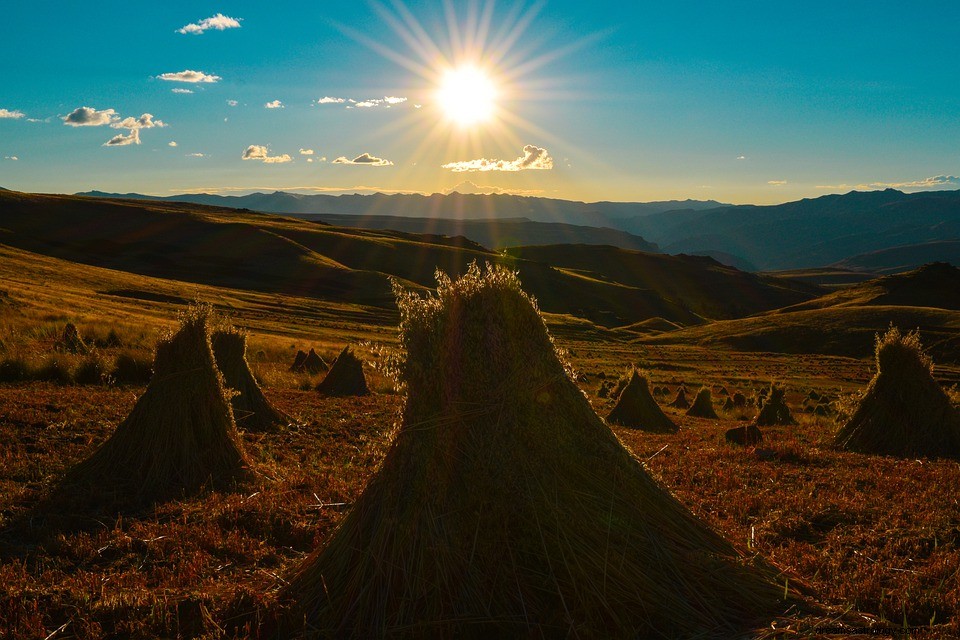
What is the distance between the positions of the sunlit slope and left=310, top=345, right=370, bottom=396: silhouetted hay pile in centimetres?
11702

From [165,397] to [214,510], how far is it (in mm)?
2188

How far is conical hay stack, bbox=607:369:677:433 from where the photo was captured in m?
16.1

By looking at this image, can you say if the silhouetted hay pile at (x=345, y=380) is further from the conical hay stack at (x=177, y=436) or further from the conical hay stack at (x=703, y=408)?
the conical hay stack at (x=703, y=408)

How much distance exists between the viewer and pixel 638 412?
53.5 feet

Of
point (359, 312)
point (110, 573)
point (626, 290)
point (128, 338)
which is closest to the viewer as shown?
point (110, 573)

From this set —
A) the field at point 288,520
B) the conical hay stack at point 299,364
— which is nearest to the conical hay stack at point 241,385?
the field at point 288,520

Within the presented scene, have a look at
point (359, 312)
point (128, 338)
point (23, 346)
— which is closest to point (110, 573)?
point (23, 346)

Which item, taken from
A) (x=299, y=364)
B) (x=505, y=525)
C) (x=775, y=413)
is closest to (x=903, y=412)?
(x=775, y=413)

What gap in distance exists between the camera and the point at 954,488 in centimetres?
822

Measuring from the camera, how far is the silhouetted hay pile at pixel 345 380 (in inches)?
687

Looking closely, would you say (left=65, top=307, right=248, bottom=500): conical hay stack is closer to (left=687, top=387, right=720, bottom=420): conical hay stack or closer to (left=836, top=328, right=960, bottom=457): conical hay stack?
(left=836, top=328, right=960, bottom=457): conical hay stack

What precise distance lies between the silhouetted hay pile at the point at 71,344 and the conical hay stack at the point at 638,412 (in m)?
14.5

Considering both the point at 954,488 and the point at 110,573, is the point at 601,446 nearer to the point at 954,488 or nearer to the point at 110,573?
the point at 110,573

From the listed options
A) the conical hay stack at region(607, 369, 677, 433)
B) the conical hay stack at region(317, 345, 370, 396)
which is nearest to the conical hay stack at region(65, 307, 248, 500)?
the conical hay stack at region(317, 345, 370, 396)
